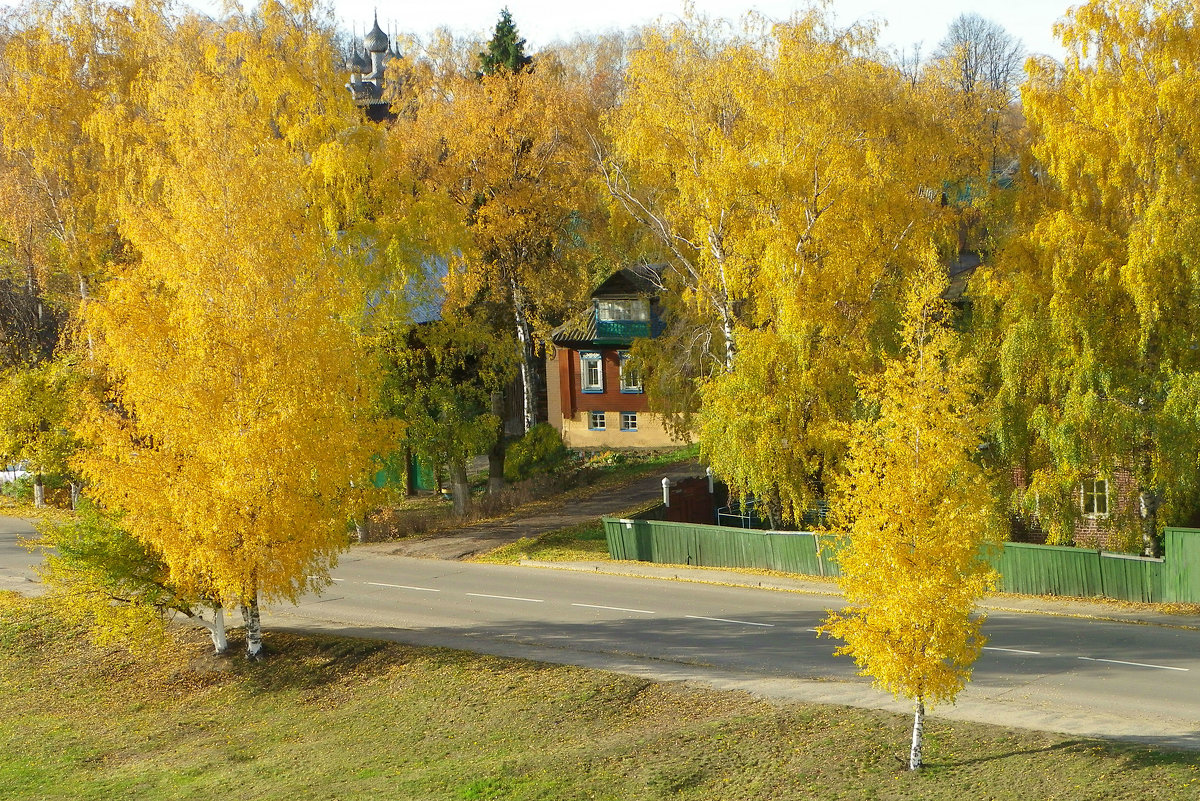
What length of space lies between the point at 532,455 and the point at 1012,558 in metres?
19.7

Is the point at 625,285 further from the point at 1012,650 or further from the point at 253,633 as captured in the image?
the point at 1012,650

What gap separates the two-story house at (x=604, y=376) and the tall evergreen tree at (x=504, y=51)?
10.0 m

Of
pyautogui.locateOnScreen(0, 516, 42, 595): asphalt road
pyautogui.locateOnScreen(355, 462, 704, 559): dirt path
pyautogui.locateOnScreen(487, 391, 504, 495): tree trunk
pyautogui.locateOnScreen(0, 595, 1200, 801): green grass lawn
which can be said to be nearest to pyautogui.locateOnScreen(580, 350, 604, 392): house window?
pyautogui.locateOnScreen(355, 462, 704, 559): dirt path

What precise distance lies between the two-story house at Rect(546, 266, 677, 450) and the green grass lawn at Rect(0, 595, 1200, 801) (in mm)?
25142

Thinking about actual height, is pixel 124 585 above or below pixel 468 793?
above

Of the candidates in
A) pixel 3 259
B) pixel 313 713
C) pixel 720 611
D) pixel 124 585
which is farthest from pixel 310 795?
pixel 3 259

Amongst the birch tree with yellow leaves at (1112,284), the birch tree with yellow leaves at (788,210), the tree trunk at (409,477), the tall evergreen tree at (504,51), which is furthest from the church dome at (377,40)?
the birch tree with yellow leaves at (1112,284)

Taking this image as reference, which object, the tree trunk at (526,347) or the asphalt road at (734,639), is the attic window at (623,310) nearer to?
the tree trunk at (526,347)

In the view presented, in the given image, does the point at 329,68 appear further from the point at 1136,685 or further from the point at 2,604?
the point at 1136,685

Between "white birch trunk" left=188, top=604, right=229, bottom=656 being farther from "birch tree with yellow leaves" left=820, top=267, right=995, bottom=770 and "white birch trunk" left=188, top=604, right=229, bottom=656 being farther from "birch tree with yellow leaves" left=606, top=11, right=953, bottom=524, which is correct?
"birch tree with yellow leaves" left=820, top=267, right=995, bottom=770

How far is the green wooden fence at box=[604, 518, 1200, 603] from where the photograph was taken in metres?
22.6

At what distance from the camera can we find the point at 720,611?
2383 centimetres

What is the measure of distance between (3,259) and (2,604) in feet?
59.6

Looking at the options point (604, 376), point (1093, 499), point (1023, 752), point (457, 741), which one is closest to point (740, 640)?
point (457, 741)
